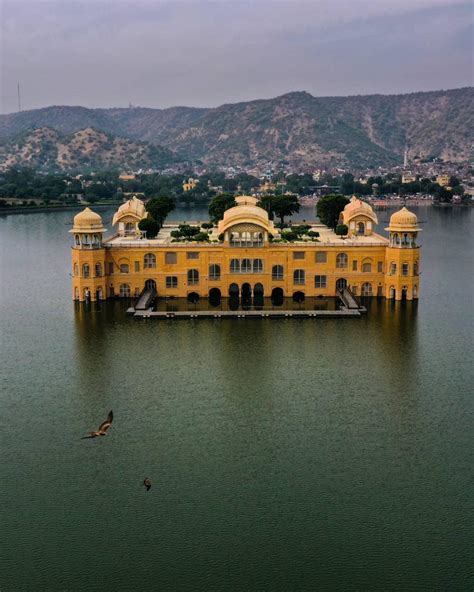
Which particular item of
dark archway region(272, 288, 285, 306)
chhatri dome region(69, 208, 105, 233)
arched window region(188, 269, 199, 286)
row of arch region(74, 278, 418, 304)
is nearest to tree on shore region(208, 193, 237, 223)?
arched window region(188, 269, 199, 286)

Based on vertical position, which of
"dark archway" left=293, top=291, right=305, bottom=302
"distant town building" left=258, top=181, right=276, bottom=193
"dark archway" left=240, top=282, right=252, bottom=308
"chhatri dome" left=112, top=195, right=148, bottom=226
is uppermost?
"chhatri dome" left=112, top=195, right=148, bottom=226

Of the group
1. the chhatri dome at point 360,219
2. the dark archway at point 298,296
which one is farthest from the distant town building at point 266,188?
the dark archway at point 298,296

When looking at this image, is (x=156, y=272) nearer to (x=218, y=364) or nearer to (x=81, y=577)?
(x=218, y=364)

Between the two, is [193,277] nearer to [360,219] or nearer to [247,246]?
[247,246]

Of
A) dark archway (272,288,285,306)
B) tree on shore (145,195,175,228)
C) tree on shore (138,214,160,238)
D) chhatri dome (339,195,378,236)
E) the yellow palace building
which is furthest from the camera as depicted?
tree on shore (145,195,175,228)

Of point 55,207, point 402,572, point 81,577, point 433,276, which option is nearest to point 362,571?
point 402,572

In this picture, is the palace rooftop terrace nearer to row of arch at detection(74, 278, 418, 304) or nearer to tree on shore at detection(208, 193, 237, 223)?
row of arch at detection(74, 278, 418, 304)

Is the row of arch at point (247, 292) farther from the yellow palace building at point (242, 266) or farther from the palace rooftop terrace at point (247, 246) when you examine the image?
the palace rooftop terrace at point (247, 246)
